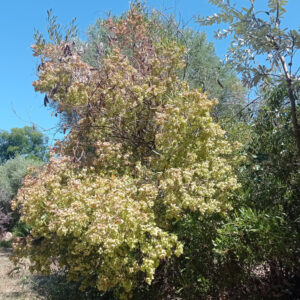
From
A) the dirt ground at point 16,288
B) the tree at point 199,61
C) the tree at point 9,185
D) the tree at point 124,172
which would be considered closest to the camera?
the tree at point 124,172

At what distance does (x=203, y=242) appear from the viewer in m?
5.05

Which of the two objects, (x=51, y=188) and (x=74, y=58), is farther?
(x=74, y=58)

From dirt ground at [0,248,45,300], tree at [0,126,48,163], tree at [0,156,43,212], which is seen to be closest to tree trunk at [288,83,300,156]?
dirt ground at [0,248,45,300]

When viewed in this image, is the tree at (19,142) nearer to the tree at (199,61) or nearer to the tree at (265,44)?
the tree at (199,61)

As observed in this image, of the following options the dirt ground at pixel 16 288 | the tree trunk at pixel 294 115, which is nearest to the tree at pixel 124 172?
the tree trunk at pixel 294 115

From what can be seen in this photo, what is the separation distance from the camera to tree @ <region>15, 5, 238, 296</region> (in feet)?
13.6

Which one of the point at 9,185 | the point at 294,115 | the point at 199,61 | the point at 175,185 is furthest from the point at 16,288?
the point at 9,185

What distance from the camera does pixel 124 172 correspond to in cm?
573

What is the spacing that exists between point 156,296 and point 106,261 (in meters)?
1.60

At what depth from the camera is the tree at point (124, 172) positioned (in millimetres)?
4148

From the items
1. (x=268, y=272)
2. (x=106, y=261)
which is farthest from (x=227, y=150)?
(x=106, y=261)

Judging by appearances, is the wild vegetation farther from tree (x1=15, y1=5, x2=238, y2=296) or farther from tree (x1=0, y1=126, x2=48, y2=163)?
tree (x1=0, y1=126, x2=48, y2=163)

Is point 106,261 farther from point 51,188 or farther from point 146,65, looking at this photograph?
point 146,65

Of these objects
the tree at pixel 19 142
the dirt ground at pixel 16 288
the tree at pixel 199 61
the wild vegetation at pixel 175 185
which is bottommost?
the dirt ground at pixel 16 288
